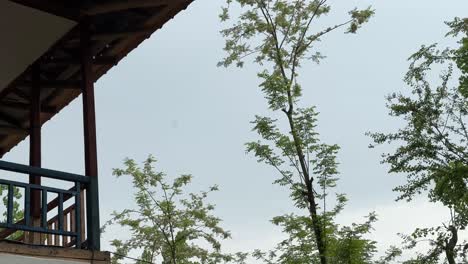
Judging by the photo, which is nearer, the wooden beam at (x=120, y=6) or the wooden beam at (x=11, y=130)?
the wooden beam at (x=120, y=6)

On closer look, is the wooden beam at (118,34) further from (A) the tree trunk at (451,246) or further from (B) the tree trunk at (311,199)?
(A) the tree trunk at (451,246)

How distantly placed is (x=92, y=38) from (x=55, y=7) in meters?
0.68

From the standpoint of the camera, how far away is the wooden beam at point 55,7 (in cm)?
667

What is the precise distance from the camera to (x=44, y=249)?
5.46 m

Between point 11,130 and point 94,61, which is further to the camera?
point 11,130

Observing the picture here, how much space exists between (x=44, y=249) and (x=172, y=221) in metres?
12.4

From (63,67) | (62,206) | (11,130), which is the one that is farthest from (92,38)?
(11,130)

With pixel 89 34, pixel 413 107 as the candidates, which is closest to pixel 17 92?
pixel 89 34

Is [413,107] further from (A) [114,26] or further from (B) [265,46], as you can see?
(A) [114,26]

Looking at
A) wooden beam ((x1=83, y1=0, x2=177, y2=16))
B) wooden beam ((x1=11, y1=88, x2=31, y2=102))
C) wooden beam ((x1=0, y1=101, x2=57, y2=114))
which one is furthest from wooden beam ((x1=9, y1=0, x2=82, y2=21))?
wooden beam ((x1=0, y1=101, x2=57, y2=114))

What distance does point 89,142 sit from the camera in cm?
663

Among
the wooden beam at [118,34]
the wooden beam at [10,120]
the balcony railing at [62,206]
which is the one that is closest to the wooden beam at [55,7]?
the wooden beam at [118,34]

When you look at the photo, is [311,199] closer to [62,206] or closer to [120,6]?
[120,6]

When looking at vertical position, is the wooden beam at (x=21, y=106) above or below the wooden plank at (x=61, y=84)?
above
